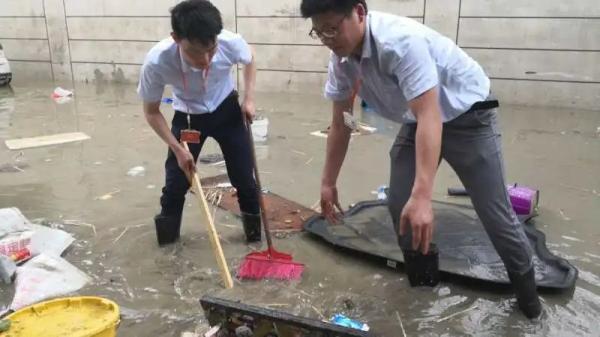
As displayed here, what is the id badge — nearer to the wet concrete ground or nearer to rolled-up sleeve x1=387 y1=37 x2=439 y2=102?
the wet concrete ground

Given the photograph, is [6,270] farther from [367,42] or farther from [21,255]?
[367,42]

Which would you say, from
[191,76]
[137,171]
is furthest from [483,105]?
[137,171]

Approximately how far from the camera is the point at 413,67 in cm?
176

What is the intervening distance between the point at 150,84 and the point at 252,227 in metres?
1.08

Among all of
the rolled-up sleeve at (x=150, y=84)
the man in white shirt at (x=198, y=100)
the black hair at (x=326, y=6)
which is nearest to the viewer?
the black hair at (x=326, y=6)

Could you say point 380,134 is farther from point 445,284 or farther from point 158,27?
point 158,27

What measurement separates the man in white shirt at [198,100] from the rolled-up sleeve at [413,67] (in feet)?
3.18

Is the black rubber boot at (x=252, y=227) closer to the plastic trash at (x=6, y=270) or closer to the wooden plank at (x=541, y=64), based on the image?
the plastic trash at (x=6, y=270)

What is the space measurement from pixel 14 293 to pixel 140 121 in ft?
14.4

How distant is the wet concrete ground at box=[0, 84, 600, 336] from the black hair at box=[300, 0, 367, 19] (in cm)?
142

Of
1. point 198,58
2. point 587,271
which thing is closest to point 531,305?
point 587,271

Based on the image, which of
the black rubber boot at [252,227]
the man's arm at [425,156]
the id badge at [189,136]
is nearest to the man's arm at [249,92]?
the id badge at [189,136]

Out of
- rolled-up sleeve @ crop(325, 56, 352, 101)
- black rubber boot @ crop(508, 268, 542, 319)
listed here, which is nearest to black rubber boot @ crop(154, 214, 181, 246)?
rolled-up sleeve @ crop(325, 56, 352, 101)

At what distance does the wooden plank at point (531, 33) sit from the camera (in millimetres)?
6957
